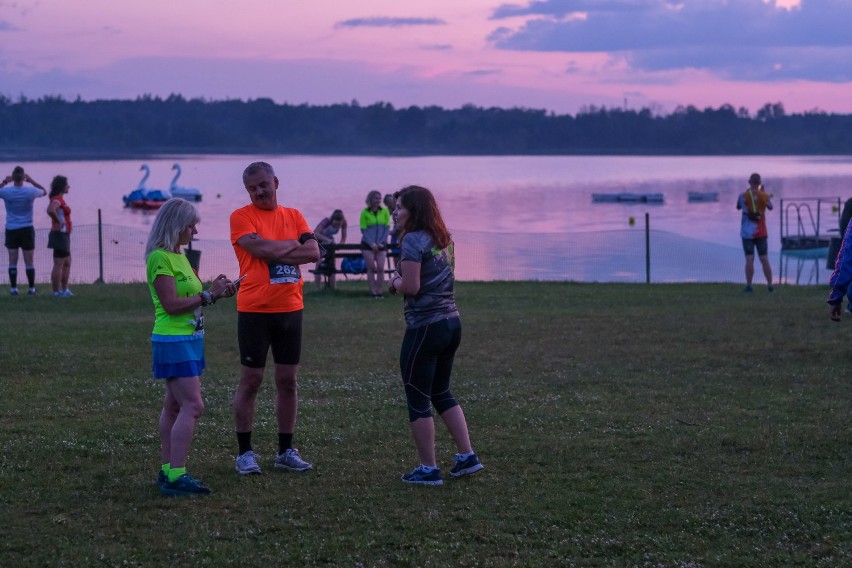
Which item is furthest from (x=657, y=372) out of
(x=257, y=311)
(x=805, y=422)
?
(x=257, y=311)

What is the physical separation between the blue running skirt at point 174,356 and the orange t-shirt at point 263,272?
44 cm

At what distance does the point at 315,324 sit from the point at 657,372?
5238 millimetres

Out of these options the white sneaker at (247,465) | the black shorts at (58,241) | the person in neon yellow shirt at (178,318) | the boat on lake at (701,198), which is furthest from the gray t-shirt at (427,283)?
the boat on lake at (701,198)

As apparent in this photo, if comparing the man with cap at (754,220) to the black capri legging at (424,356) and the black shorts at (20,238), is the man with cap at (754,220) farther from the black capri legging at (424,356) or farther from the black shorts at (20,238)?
the black capri legging at (424,356)

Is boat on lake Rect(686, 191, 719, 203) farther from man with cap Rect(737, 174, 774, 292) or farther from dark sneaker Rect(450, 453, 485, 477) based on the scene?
dark sneaker Rect(450, 453, 485, 477)

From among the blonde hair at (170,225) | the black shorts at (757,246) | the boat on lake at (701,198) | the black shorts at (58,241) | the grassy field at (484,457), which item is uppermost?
the boat on lake at (701,198)

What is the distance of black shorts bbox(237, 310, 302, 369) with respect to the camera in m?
6.16

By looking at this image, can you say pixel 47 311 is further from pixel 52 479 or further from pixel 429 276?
pixel 429 276

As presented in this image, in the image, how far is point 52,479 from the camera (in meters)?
6.32

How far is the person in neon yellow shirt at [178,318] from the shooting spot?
5734mm

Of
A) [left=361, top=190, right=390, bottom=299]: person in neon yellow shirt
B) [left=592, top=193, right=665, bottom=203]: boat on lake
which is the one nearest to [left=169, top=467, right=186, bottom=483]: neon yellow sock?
[left=361, top=190, right=390, bottom=299]: person in neon yellow shirt

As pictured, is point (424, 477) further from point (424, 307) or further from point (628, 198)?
point (628, 198)

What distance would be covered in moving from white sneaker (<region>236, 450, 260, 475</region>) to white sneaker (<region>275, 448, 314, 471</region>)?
6.1 inches

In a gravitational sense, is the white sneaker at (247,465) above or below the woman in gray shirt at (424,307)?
below
